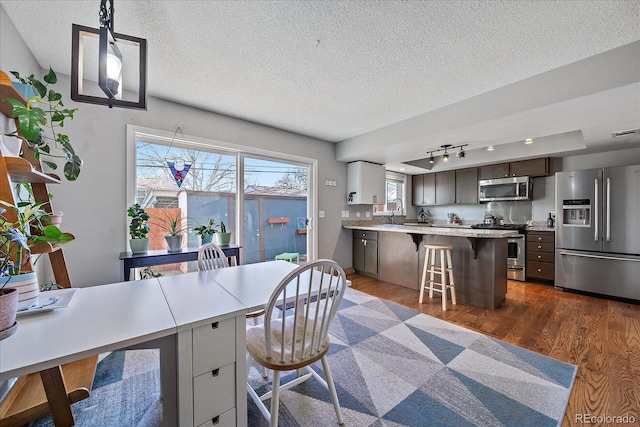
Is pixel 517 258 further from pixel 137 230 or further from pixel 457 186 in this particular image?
pixel 137 230

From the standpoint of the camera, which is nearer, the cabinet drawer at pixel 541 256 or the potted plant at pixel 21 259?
the potted plant at pixel 21 259

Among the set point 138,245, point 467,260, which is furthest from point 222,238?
point 467,260

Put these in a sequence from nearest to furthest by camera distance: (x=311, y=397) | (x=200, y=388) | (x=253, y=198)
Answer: (x=200, y=388) → (x=311, y=397) → (x=253, y=198)

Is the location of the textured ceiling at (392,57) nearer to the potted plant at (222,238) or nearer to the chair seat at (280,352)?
the potted plant at (222,238)

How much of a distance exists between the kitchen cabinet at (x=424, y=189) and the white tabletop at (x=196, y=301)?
17.6 feet

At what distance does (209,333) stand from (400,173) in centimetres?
565

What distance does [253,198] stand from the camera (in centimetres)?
354

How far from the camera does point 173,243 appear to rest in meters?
2.67

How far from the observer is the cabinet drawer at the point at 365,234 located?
436 cm

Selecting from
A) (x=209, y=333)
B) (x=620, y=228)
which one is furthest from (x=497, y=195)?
(x=209, y=333)

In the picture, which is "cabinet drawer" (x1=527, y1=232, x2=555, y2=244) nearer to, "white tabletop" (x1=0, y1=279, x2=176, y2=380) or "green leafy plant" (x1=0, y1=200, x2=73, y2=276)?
"white tabletop" (x1=0, y1=279, x2=176, y2=380)

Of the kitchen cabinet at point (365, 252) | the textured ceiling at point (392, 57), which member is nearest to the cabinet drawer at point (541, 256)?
the textured ceiling at point (392, 57)

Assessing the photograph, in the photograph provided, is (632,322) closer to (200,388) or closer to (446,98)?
(446,98)

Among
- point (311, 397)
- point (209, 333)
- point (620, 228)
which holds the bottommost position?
point (311, 397)
